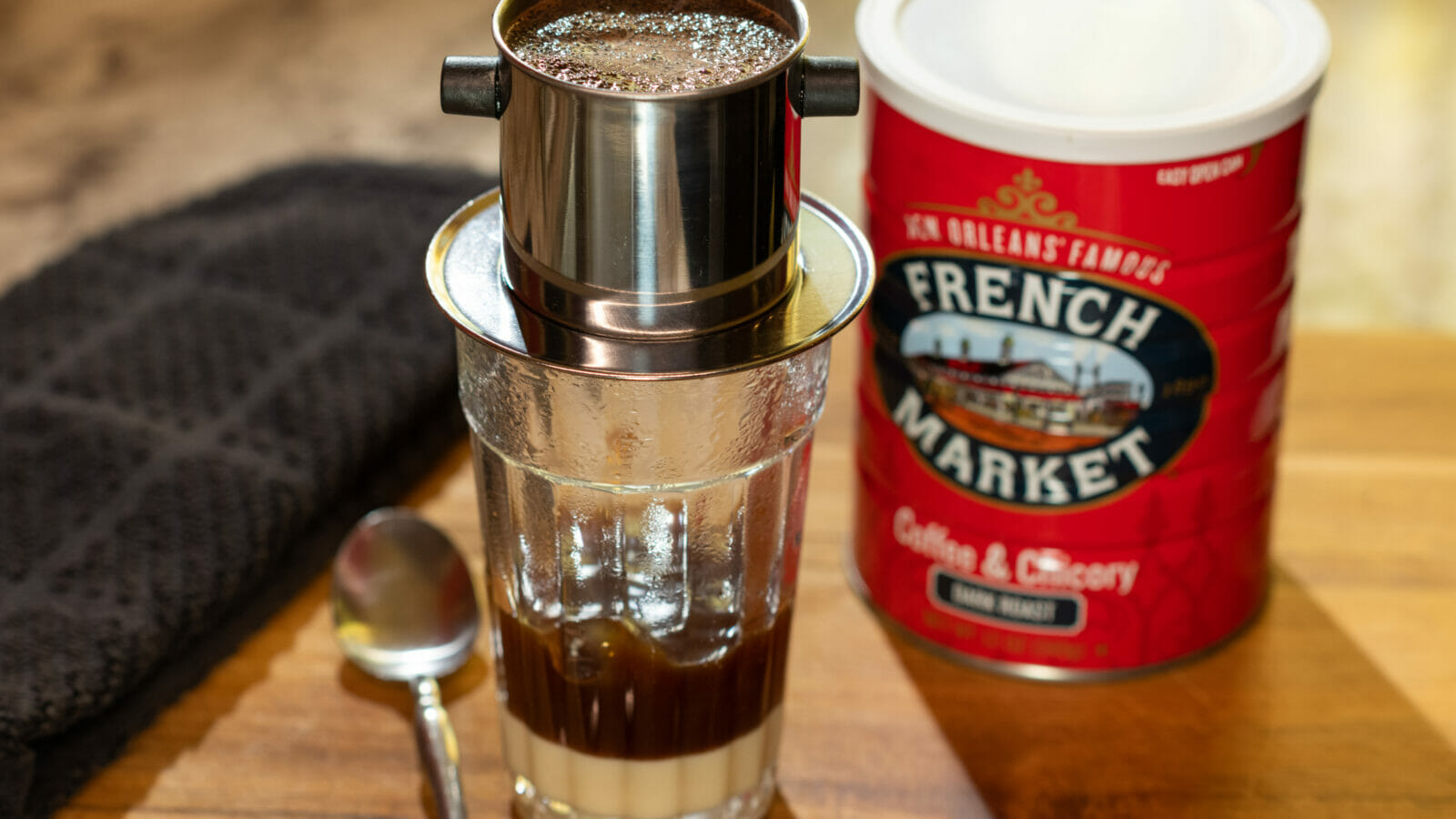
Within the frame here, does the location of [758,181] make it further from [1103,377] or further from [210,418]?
[210,418]

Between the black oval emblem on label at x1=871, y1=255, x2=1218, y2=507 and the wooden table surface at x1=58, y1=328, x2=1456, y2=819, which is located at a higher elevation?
the black oval emblem on label at x1=871, y1=255, x2=1218, y2=507

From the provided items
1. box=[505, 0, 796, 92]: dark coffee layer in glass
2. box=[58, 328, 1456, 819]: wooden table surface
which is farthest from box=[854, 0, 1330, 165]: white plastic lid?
box=[58, 328, 1456, 819]: wooden table surface

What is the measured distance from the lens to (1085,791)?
629 mm

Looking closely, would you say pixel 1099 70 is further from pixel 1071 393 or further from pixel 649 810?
pixel 649 810

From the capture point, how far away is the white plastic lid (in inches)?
21.8

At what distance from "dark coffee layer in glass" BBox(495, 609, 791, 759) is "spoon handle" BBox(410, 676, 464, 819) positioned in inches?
1.7

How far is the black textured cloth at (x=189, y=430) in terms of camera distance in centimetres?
63

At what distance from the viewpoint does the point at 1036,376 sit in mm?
598

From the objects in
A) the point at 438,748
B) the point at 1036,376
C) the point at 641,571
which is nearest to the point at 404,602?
the point at 438,748

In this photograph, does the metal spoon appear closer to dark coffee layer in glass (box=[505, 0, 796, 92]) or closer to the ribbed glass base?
the ribbed glass base

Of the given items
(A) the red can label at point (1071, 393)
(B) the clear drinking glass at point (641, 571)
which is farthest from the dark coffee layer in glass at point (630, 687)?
(A) the red can label at point (1071, 393)

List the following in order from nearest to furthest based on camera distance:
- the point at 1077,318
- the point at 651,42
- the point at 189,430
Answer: the point at 651,42, the point at 1077,318, the point at 189,430

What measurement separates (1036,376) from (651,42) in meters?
0.21

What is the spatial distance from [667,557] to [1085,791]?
8.3 inches
